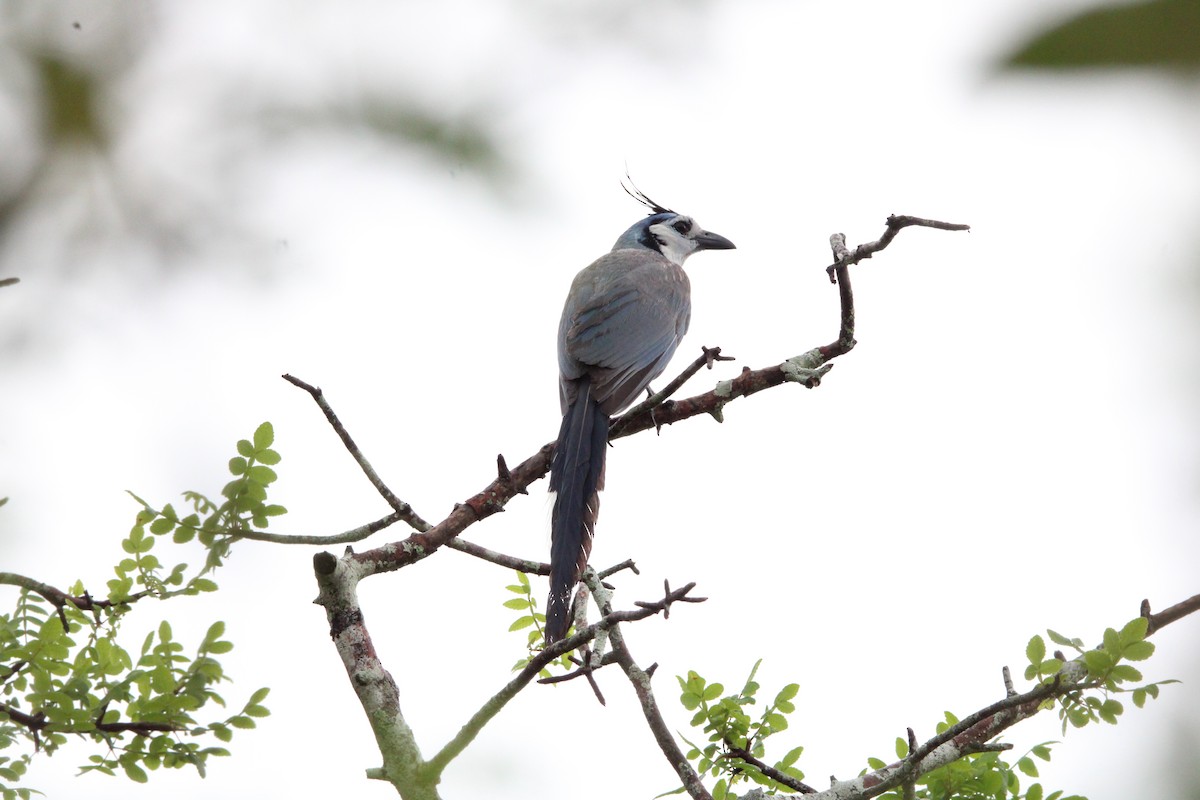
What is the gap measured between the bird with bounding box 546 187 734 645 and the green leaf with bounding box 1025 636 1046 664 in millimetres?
974

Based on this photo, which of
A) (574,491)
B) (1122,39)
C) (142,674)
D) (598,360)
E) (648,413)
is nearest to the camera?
(1122,39)

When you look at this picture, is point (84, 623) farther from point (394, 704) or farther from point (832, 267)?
point (832, 267)

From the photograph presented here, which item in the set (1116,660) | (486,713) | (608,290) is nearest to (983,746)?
(1116,660)

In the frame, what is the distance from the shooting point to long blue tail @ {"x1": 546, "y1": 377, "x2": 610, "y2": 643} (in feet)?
8.29

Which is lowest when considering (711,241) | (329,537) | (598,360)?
(329,537)

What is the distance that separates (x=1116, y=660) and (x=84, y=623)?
1610 millimetres

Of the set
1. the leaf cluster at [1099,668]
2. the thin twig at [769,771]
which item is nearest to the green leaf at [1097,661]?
the leaf cluster at [1099,668]

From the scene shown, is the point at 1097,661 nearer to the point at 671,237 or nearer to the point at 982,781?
the point at 982,781

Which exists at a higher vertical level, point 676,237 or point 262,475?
point 676,237

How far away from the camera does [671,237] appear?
19.6ft

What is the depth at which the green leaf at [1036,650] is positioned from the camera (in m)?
1.83

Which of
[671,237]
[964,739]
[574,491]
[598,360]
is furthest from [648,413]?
[671,237]

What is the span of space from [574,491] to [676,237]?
3108mm

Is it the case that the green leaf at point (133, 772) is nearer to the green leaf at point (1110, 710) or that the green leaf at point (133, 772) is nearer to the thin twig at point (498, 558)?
the thin twig at point (498, 558)
